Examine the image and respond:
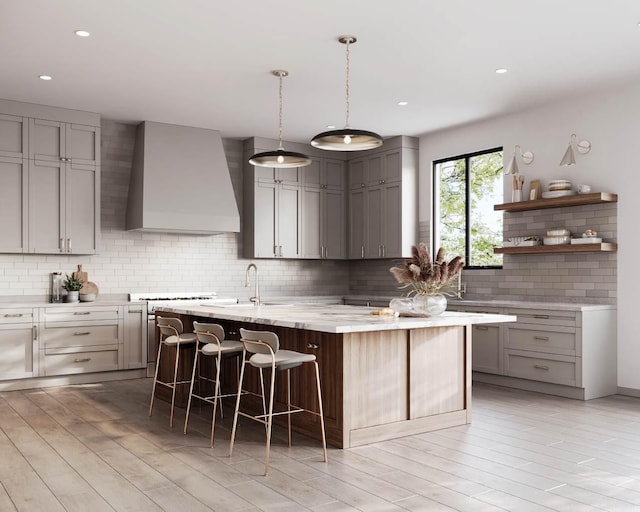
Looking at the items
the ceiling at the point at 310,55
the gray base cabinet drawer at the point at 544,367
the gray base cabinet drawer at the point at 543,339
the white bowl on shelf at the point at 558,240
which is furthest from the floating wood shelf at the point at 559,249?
the ceiling at the point at 310,55

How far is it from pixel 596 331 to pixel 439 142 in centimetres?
332

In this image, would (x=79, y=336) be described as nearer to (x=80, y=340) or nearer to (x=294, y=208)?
(x=80, y=340)

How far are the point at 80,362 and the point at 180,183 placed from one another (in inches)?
93.1

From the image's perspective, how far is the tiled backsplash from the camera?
21.9 ft

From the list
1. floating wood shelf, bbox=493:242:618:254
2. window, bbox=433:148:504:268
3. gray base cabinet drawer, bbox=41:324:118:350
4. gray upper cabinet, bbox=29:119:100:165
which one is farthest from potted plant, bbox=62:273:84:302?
floating wood shelf, bbox=493:242:618:254

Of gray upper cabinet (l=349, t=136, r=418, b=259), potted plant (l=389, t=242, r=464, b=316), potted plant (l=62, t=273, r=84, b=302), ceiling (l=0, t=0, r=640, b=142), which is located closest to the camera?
ceiling (l=0, t=0, r=640, b=142)

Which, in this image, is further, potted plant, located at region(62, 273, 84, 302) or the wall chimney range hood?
the wall chimney range hood

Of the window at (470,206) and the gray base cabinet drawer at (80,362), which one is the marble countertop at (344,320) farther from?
the window at (470,206)

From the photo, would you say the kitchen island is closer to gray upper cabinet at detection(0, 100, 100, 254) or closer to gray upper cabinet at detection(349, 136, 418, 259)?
gray upper cabinet at detection(0, 100, 100, 254)

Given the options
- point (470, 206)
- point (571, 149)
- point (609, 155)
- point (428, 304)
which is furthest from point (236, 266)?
point (609, 155)

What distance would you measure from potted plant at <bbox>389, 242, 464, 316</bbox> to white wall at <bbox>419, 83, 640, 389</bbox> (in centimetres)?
247

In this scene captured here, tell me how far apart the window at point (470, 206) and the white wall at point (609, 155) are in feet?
1.26

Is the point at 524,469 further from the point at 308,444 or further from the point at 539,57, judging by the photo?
the point at 539,57

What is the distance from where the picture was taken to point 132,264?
7.94m
